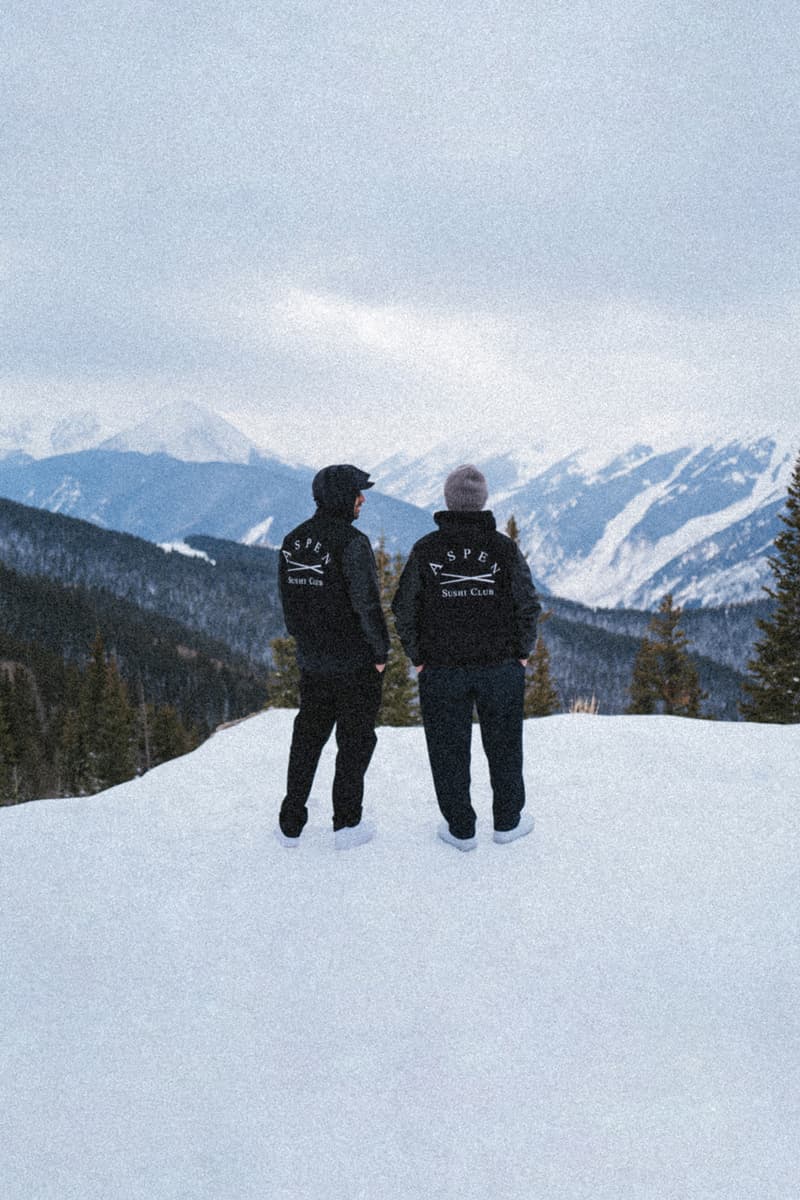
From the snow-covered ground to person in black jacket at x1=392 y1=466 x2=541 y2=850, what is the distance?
546 millimetres

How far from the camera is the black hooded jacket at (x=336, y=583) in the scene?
4582 millimetres

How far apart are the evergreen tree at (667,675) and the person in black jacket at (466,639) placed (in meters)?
25.7

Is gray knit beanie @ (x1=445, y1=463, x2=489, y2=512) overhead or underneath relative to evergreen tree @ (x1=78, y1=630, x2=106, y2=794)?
overhead

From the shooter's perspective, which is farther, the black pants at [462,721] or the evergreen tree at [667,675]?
the evergreen tree at [667,675]

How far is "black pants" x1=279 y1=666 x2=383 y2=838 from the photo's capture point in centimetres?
472

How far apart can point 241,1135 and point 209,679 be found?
400 ft

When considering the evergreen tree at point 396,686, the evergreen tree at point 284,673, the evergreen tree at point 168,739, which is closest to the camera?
the evergreen tree at point 396,686

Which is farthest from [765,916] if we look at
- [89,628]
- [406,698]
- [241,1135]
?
[89,628]

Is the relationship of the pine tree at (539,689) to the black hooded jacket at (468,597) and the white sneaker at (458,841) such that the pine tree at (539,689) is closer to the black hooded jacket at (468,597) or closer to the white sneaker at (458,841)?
the white sneaker at (458,841)

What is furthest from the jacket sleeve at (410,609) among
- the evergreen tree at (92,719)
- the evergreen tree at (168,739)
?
the evergreen tree at (168,739)

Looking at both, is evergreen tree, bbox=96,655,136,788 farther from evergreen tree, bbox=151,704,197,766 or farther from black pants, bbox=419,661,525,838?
black pants, bbox=419,661,525,838

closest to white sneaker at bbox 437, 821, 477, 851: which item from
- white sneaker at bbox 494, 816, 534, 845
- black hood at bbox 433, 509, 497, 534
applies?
white sneaker at bbox 494, 816, 534, 845

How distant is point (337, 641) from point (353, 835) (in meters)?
1.42

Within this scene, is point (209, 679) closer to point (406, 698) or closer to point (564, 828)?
point (406, 698)
